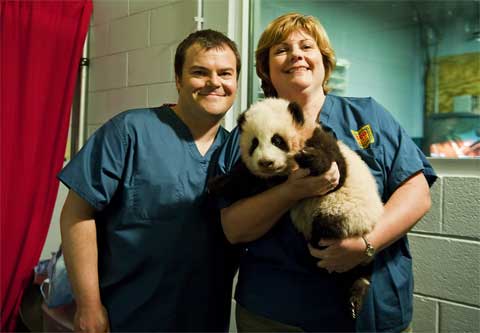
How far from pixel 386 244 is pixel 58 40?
2457 millimetres

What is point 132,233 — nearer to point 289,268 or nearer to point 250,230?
point 250,230

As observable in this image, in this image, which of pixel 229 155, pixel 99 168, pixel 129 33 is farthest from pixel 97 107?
pixel 229 155

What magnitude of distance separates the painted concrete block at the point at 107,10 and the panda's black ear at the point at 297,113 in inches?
79.3

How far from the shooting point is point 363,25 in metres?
2.47

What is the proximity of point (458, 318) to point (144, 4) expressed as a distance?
237 cm

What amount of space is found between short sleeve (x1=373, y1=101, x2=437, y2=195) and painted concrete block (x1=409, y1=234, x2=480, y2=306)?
53 cm

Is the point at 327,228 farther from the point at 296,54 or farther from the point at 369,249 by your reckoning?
the point at 296,54

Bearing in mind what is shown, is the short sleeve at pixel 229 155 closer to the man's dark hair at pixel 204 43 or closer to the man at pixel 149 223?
the man at pixel 149 223

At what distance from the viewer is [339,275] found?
3.71 ft

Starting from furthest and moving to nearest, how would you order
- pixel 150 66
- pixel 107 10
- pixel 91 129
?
pixel 91 129 → pixel 107 10 → pixel 150 66

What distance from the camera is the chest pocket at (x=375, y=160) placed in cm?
120

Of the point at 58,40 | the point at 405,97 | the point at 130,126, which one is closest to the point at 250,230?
the point at 130,126

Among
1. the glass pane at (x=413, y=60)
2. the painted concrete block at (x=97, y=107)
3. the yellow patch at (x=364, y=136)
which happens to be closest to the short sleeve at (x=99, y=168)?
the yellow patch at (x=364, y=136)

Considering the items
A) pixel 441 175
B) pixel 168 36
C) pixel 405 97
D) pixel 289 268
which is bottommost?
pixel 289 268
